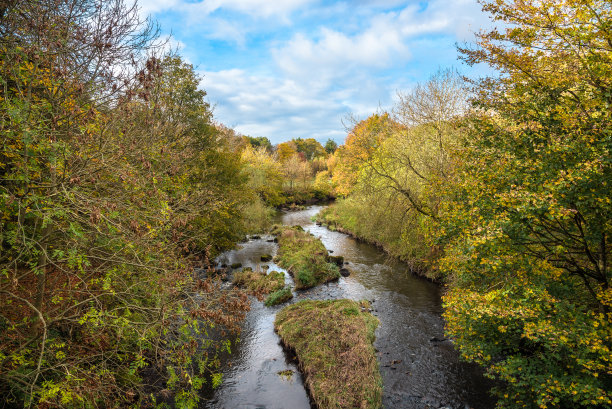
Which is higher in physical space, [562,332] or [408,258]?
[562,332]

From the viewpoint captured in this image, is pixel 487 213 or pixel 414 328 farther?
pixel 414 328

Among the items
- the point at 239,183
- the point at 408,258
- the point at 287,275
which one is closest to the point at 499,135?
the point at 408,258

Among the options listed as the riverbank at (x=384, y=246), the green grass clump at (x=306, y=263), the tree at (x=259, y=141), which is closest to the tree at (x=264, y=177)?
the riverbank at (x=384, y=246)

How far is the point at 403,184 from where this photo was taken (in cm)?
1681

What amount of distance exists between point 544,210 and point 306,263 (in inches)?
539

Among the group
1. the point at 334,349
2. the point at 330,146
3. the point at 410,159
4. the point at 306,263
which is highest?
the point at 330,146

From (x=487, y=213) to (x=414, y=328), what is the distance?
7200mm

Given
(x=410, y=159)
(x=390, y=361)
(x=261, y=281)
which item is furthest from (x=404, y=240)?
(x=261, y=281)

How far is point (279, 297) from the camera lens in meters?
15.1

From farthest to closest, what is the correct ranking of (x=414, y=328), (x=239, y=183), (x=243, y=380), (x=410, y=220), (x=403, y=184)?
(x=239, y=183) < (x=403, y=184) < (x=410, y=220) < (x=414, y=328) < (x=243, y=380)

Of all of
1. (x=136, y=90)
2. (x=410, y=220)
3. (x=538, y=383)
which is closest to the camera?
(x=136, y=90)

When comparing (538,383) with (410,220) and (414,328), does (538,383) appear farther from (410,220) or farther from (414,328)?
(410,220)

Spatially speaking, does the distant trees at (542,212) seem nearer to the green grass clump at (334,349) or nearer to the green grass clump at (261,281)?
the green grass clump at (334,349)

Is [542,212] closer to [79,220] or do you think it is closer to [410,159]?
[79,220]
